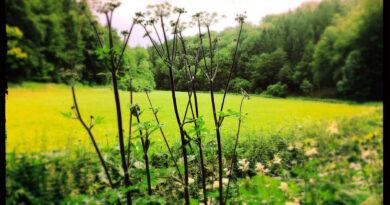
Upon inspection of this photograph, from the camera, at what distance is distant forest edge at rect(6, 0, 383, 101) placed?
10.2 feet

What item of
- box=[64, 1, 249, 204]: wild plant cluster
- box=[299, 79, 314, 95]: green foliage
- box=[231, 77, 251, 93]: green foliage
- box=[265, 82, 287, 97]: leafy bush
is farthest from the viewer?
box=[299, 79, 314, 95]: green foliage

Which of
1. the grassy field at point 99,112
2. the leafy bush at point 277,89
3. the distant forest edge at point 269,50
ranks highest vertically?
the distant forest edge at point 269,50

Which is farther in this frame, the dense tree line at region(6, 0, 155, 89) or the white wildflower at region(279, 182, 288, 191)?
the dense tree line at region(6, 0, 155, 89)

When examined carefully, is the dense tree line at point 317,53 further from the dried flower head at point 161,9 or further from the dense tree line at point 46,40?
the dense tree line at point 46,40

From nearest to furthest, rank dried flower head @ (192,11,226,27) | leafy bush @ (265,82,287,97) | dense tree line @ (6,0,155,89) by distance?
dried flower head @ (192,11,226,27), dense tree line @ (6,0,155,89), leafy bush @ (265,82,287,97)

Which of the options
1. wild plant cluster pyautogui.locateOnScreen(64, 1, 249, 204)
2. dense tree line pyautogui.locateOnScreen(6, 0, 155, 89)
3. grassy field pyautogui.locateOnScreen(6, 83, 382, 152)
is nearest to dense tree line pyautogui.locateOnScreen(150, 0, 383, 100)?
grassy field pyautogui.locateOnScreen(6, 83, 382, 152)

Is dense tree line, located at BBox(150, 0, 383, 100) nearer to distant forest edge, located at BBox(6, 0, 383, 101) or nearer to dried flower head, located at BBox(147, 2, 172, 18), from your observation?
distant forest edge, located at BBox(6, 0, 383, 101)

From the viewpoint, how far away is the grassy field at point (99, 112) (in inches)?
136

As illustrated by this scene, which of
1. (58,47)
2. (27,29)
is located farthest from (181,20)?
(27,29)

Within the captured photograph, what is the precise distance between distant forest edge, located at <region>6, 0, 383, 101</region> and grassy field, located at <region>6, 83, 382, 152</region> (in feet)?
0.37

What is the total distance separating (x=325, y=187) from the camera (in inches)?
98.8

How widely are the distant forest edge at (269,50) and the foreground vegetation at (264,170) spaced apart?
27 cm

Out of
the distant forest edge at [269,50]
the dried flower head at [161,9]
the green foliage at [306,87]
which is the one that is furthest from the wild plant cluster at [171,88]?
the green foliage at [306,87]

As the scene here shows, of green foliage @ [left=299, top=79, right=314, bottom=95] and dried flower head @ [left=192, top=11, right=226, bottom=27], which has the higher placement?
dried flower head @ [left=192, top=11, right=226, bottom=27]
